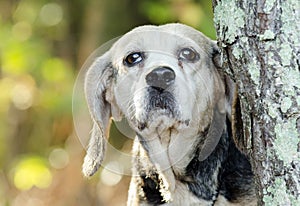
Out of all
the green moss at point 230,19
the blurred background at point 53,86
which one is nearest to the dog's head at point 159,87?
the green moss at point 230,19

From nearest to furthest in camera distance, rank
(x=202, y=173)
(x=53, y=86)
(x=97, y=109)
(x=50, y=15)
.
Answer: (x=202, y=173) → (x=97, y=109) → (x=53, y=86) → (x=50, y=15)

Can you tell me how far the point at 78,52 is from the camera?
7996 mm

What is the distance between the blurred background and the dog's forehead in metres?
2.45

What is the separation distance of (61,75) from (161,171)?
3.73 metres

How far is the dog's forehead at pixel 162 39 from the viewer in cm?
356

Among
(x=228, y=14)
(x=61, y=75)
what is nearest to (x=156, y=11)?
(x=61, y=75)

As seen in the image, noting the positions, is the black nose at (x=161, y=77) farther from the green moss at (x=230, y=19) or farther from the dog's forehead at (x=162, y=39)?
the green moss at (x=230, y=19)

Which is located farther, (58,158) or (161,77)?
(58,158)

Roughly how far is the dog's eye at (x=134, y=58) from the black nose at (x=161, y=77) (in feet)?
0.85

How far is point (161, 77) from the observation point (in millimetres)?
3277

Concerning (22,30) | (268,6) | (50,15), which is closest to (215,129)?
(268,6)

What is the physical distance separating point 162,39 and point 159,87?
1.11 ft

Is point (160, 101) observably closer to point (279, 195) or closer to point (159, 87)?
point (159, 87)

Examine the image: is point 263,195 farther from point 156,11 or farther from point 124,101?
point 156,11
